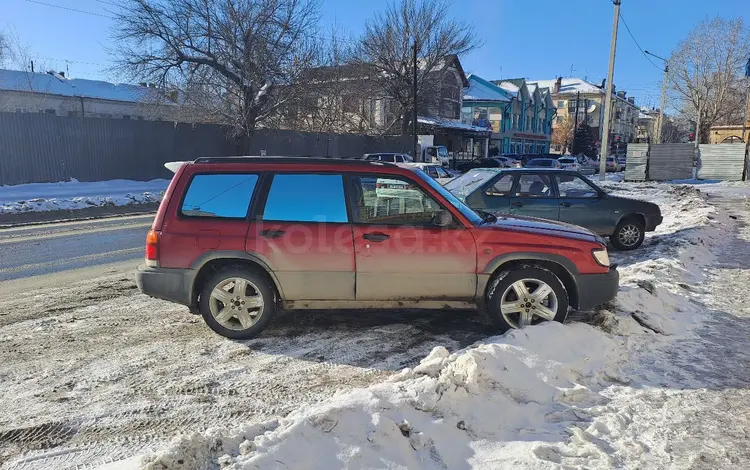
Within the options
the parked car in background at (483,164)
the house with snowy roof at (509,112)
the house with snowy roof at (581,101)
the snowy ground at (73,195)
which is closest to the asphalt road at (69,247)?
the snowy ground at (73,195)

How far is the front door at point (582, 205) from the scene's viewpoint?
9023mm

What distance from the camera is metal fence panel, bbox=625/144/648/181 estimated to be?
1204 inches

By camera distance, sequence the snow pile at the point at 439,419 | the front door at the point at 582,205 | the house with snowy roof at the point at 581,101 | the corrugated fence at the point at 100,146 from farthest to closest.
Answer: the house with snowy roof at the point at 581,101 < the corrugated fence at the point at 100,146 < the front door at the point at 582,205 < the snow pile at the point at 439,419

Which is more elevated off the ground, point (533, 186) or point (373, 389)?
point (533, 186)

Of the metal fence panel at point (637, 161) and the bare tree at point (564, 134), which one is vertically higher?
the bare tree at point (564, 134)

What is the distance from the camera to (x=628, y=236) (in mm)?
9484

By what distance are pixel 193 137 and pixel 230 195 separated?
70.4ft

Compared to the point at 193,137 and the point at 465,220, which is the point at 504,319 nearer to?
the point at 465,220

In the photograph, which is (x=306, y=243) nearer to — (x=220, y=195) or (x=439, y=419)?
(x=220, y=195)

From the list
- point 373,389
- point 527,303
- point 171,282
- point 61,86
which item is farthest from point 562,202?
point 61,86

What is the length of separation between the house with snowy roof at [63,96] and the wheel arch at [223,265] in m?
32.7

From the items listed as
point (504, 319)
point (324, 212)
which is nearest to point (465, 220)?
point (504, 319)

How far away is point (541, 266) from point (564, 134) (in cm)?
8662

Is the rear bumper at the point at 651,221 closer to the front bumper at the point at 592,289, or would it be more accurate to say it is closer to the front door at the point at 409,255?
the front bumper at the point at 592,289
